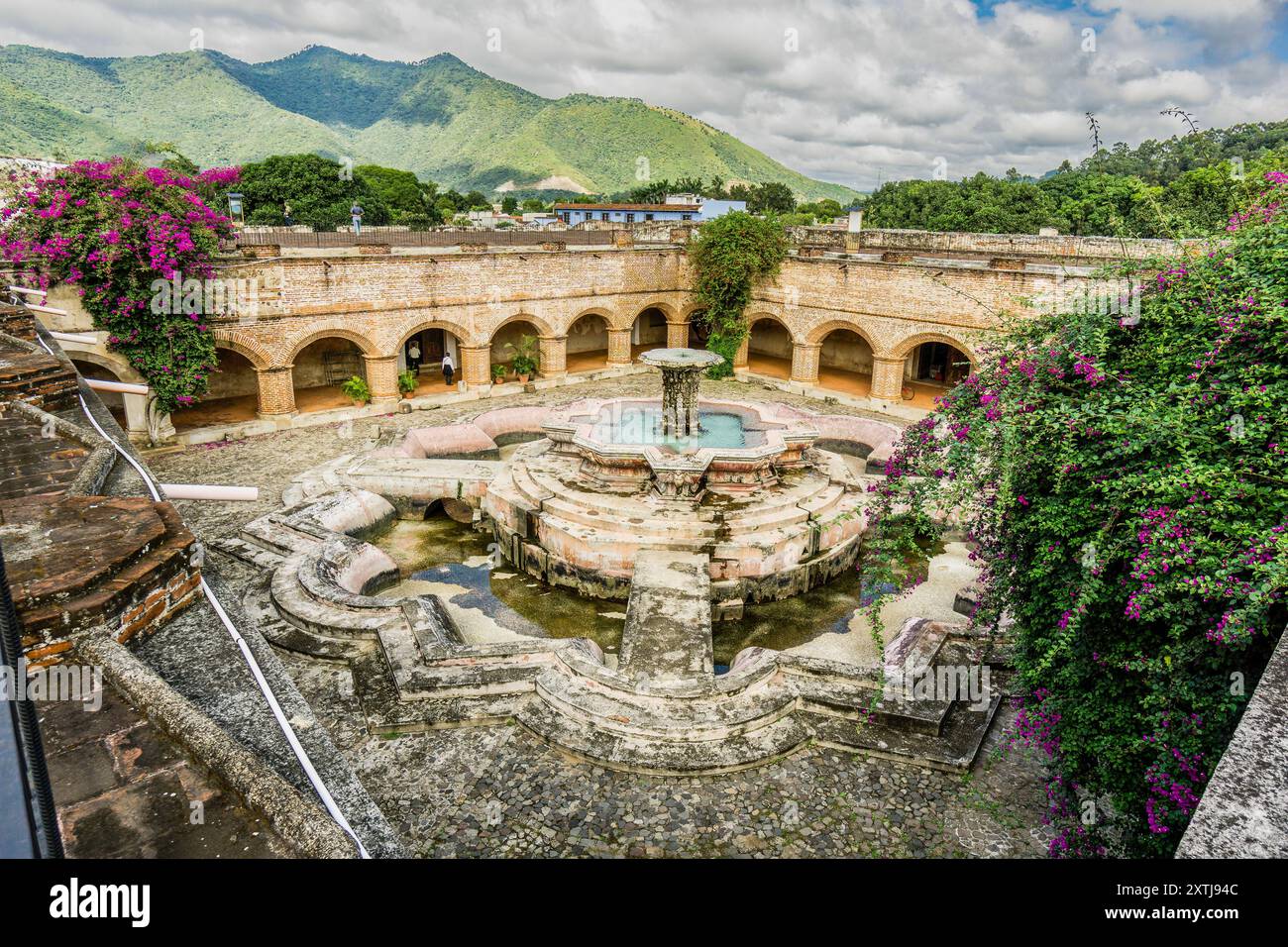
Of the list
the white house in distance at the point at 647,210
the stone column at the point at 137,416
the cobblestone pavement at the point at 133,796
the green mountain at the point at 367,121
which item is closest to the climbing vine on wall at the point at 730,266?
the stone column at the point at 137,416

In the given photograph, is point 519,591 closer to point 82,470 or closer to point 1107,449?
point 82,470

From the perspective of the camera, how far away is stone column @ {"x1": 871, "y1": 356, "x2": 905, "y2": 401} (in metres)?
19.9

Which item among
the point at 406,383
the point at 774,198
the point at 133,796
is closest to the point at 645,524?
the point at 133,796

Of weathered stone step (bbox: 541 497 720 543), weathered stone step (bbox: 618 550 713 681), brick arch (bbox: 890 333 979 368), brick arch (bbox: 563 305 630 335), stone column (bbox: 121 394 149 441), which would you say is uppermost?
brick arch (bbox: 563 305 630 335)

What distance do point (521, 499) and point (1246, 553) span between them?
939 cm

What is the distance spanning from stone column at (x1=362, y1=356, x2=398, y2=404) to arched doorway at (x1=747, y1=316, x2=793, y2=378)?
12628mm

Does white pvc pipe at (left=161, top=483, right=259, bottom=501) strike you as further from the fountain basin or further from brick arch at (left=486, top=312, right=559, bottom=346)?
brick arch at (left=486, top=312, right=559, bottom=346)

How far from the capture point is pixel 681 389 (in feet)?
42.0

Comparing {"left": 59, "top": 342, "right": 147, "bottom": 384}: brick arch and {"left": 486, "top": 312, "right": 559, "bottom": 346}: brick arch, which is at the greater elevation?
{"left": 486, "top": 312, "right": 559, "bottom": 346}: brick arch

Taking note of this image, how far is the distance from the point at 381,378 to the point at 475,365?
2688 millimetres

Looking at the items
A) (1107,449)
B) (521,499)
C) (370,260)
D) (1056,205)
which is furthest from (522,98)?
(1107,449)

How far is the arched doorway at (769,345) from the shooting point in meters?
26.4

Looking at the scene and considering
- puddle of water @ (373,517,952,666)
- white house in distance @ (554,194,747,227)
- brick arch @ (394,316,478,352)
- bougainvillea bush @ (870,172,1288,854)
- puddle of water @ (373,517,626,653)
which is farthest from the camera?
white house in distance @ (554,194,747,227)

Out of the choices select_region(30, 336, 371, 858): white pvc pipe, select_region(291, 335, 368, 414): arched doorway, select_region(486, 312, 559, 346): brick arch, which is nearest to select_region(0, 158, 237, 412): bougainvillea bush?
select_region(291, 335, 368, 414): arched doorway
